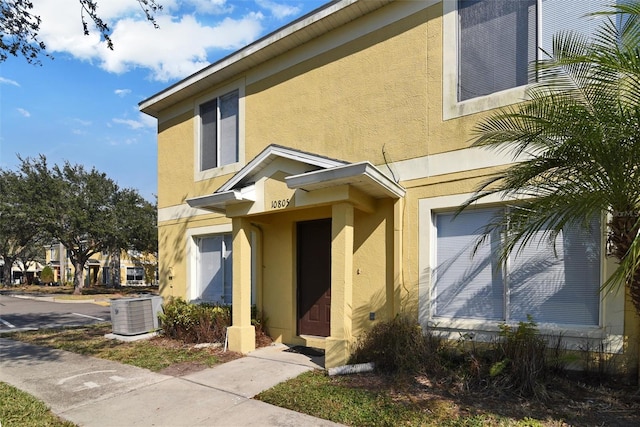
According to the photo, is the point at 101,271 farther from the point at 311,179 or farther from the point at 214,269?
the point at 311,179

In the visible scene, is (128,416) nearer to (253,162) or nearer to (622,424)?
(253,162)

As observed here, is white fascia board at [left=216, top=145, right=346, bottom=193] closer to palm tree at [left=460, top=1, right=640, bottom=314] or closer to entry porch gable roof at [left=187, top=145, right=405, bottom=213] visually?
entry porch gable roof at [left=187, top=145, right=405, bottom=213]

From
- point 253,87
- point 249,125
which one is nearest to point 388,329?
point 249,125

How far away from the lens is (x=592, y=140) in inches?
157

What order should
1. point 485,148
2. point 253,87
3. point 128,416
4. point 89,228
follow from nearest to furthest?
1. point 128,416
2. point 485,148
3. point 253,87
4. point 89,228

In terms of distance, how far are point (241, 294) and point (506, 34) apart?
21.2ft

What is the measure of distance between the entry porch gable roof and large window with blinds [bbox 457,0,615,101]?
1947mm

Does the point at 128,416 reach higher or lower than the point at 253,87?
lower

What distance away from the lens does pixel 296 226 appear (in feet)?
28.9

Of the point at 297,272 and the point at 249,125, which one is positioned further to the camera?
the point at 249,125

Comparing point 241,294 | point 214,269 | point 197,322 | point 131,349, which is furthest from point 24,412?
point 214,269

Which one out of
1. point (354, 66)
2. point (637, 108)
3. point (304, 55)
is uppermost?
point (304, 55)

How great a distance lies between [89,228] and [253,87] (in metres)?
24.0

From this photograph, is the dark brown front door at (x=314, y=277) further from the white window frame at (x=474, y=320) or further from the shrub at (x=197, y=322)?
the white window frame at (x=474, y=320)
